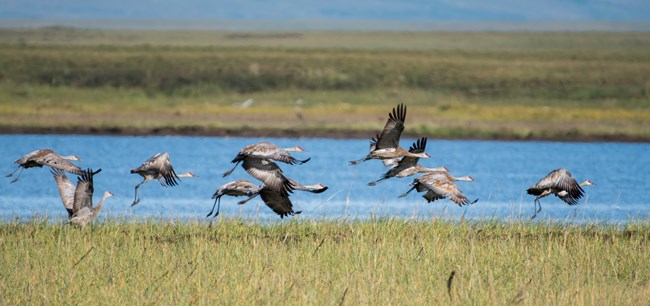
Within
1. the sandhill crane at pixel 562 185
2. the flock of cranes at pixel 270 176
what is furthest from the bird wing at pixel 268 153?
the sandhill crane at pixel 562 185

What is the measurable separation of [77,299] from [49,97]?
38.3 m

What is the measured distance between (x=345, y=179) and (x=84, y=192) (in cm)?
1420

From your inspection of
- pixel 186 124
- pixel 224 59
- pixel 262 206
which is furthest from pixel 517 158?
pixel 224 59

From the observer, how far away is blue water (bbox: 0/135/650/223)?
58.9ft

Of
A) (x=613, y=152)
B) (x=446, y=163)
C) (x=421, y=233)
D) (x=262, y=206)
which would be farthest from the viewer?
(x=613, y=152)

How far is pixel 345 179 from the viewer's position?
25.7 m

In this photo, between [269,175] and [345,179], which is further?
[345,179]

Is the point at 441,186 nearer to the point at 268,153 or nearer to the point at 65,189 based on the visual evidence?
the point at 268,153

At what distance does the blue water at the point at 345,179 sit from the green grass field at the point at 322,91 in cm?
186

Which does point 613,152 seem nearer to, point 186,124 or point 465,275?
point 186,124

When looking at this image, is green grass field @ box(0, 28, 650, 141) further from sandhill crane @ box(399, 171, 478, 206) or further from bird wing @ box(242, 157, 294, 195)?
bird wing @ box(242, 157, 294, 195)

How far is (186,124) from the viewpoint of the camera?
36281 millimetres

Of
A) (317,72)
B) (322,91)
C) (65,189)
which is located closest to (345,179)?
(65,189)

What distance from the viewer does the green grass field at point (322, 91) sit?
122 ft
